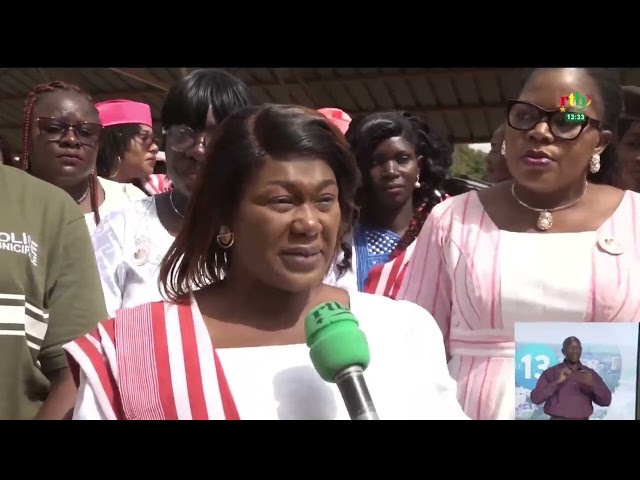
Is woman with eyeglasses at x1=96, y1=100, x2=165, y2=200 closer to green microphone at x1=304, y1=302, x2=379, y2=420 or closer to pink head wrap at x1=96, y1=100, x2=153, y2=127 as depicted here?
pink head wrap at x1=96, y1=100, x2=153, y2=127

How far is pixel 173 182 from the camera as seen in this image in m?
2.24

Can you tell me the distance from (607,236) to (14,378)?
4.04 ft

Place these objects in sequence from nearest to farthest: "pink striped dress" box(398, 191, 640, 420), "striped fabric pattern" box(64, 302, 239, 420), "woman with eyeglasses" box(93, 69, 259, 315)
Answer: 1. "striped fabric pattern" box(64, 302, 239, 420)
2. "pink striped dress" box(398, 191, 640, 420)
3. "woman with eyeglasses" box(93, 69, 259, 315)

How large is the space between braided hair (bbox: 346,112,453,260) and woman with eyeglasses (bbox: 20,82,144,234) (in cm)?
74

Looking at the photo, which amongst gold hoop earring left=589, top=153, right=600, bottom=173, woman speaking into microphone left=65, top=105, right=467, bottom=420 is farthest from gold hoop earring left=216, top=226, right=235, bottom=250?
gold hoop earring left=589, top=153, right=600, bottom=173

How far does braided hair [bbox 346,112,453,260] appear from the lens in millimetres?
2516

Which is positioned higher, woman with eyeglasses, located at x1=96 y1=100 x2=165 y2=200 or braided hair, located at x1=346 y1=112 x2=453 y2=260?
woman with eyeglasses, located at x1=96 y1=100 x2=165 y2=200

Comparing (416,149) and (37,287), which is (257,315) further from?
(416,149)

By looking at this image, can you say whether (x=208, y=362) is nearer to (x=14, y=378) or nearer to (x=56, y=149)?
(x=14, y=378)

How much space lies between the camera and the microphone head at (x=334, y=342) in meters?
1.11

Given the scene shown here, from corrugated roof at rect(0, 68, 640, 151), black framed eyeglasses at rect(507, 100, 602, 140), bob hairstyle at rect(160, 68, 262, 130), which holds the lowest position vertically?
black framed eyeglasses at rect(507, 100, 602, 140)

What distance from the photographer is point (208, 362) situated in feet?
4.19

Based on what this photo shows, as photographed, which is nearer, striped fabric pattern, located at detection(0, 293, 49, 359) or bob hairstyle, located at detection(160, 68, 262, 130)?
striped fabric pattern, located at detection(0, 293, 49, 359)

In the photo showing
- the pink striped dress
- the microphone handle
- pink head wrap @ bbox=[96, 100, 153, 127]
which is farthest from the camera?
pink head wrap @ bbox=[96, 100, 153, 127]
